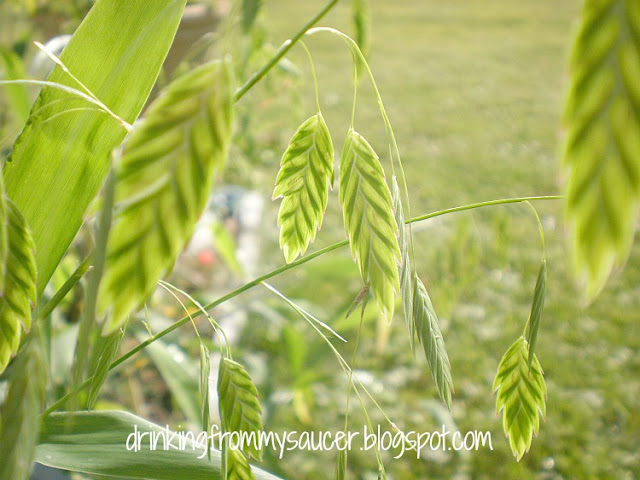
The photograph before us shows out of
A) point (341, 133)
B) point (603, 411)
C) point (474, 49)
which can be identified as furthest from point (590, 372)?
point (474, 49)

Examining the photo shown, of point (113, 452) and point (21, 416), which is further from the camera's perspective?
point (113, 452)

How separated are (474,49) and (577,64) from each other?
18.0 ft

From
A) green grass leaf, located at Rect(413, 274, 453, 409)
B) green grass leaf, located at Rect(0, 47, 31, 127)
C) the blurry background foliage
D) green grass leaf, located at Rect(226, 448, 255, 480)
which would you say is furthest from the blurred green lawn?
A: green grass leaf, located at Rect(0, 47, 31, 127)

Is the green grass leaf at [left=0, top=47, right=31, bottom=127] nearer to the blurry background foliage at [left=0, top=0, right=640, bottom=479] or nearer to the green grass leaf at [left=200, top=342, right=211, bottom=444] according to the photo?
the blurry background foliage at [left=0, top=0, right=640, bottom=479]

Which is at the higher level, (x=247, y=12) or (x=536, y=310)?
(x=247, y=12)

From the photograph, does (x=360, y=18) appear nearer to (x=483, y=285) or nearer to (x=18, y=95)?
(x=18, y=95)

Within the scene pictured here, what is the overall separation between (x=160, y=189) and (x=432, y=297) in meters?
0.89

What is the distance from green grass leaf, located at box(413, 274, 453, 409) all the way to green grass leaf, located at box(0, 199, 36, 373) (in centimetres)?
17

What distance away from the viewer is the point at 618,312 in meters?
1.94

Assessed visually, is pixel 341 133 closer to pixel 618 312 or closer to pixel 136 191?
pixel 618 312

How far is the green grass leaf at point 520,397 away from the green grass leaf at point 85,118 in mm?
271

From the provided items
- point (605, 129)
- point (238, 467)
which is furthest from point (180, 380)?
point (605, 129)

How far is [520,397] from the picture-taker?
1.15 ft

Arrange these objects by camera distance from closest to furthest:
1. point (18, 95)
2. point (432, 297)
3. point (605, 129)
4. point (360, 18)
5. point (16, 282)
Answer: point (605, 129) → point (16, 282) → point (360, 18) → point (18, 95) → point (432, 297)
